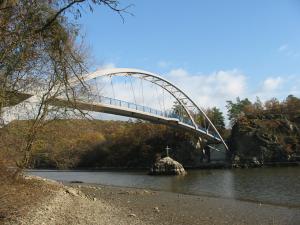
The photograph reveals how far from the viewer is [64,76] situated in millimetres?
6344

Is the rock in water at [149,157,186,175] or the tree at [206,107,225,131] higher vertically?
the tree at [206,107,225,131]

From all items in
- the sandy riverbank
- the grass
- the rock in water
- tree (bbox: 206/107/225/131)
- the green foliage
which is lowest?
the sandy riverbank

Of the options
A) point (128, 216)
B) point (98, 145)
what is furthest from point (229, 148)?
point (128, 216)

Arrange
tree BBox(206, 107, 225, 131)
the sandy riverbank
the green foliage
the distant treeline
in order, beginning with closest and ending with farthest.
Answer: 1. the sandy riverbank
2. the distant treeline
3. the green foliage
4. tree BBox(206, 107, 225, 131)

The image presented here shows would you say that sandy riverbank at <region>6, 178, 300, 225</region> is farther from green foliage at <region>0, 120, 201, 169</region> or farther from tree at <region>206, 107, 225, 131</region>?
tree at <region>206, 107, 225, 131</region>

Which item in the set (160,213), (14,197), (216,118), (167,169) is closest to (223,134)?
(216,118)

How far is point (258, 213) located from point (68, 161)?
10.1 meters

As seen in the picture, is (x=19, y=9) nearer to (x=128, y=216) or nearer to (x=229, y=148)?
(x=128, y=216)

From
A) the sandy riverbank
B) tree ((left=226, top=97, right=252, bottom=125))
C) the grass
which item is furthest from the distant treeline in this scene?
the grass

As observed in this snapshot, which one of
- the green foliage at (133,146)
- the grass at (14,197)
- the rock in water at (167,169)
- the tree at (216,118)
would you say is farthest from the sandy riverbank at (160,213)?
the tree at (216,118)

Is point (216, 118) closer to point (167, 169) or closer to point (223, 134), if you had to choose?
point (223, 134)

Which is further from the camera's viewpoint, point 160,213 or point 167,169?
point 167,169

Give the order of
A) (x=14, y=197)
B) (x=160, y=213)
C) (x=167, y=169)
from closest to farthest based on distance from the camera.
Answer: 1. (x=14, y=197)
2. (x=160, y=213)
3. (x=167, y=169)

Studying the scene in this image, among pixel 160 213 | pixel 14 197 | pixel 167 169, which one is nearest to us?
pixel 14 197
